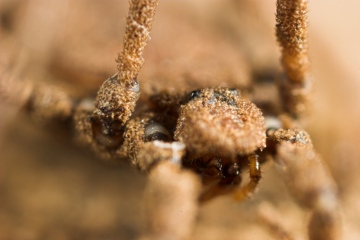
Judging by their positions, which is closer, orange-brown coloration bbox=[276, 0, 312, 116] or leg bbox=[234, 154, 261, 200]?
leg bbox=[234, 154, 261, 200]

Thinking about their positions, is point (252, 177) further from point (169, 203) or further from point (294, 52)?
point (294, 52)

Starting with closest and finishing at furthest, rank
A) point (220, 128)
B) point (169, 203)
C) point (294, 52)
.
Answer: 1. point (169, 203)
2. point (220, 128)
3. point (294, 52)

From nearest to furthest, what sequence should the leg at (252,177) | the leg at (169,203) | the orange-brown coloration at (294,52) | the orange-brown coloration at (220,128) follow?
the leg at (169,203), the orange-brown coloration at (220,128), the leg at (252,177), the orange-brown coloration at (294,52)

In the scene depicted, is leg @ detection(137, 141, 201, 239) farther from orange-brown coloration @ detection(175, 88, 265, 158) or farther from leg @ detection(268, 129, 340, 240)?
Result: leg @ detection(268, 129, 340, 240)

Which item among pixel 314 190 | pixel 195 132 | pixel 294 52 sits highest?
pixel 294 52

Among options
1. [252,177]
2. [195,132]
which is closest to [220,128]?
[195,132]

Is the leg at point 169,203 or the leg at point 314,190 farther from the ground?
the leg at point 314,190

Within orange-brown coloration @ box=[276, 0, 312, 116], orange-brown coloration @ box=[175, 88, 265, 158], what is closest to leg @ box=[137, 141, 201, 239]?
orange-brown coloration @ box=[175, 88, 265, 158]

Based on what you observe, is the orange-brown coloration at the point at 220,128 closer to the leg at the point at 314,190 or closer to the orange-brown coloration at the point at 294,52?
the leg at the point at 314,190

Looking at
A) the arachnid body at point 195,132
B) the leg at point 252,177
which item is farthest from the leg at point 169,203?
the leg at point 252,177
